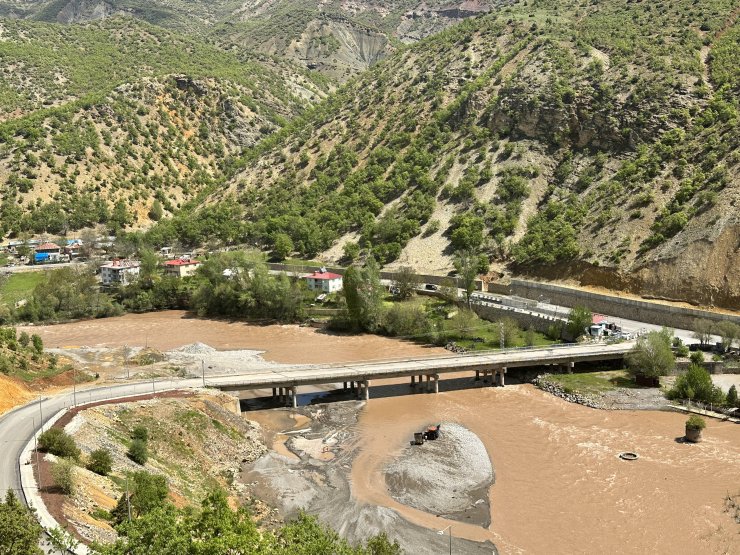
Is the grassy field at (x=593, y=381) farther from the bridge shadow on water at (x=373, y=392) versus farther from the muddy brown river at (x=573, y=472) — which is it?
the bridge shadow on water at (x=373, y=392)

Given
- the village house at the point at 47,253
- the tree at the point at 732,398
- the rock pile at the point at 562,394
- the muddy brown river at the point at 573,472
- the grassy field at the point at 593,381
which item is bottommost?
the muddy brown river at the point at 573,472

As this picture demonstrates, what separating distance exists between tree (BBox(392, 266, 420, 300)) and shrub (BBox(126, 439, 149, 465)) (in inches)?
1544

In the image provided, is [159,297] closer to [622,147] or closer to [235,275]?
[235,275]

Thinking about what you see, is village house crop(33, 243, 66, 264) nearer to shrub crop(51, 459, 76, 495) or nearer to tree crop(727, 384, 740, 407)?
shrub crop(51, 459, 76, 495)

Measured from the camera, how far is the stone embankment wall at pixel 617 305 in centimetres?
5069

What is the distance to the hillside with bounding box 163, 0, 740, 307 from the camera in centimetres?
6081

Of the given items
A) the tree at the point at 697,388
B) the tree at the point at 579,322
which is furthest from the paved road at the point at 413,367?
the tree at the point at 697,388

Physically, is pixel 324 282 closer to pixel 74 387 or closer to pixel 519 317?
pixel 519 317

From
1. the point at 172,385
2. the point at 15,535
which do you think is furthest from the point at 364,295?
the point at 15,535

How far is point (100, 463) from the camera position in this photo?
26672 millimetres

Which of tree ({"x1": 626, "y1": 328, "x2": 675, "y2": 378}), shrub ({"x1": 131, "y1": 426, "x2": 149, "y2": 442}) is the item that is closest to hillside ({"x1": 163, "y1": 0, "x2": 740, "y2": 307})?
tree ({"x1": 626, "y1": 328, "x2": 675, "y2": 378})

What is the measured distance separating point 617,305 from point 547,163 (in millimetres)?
28872

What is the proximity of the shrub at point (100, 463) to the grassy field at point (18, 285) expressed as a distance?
50545 millimetres

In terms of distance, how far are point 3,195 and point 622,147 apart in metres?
83.0
